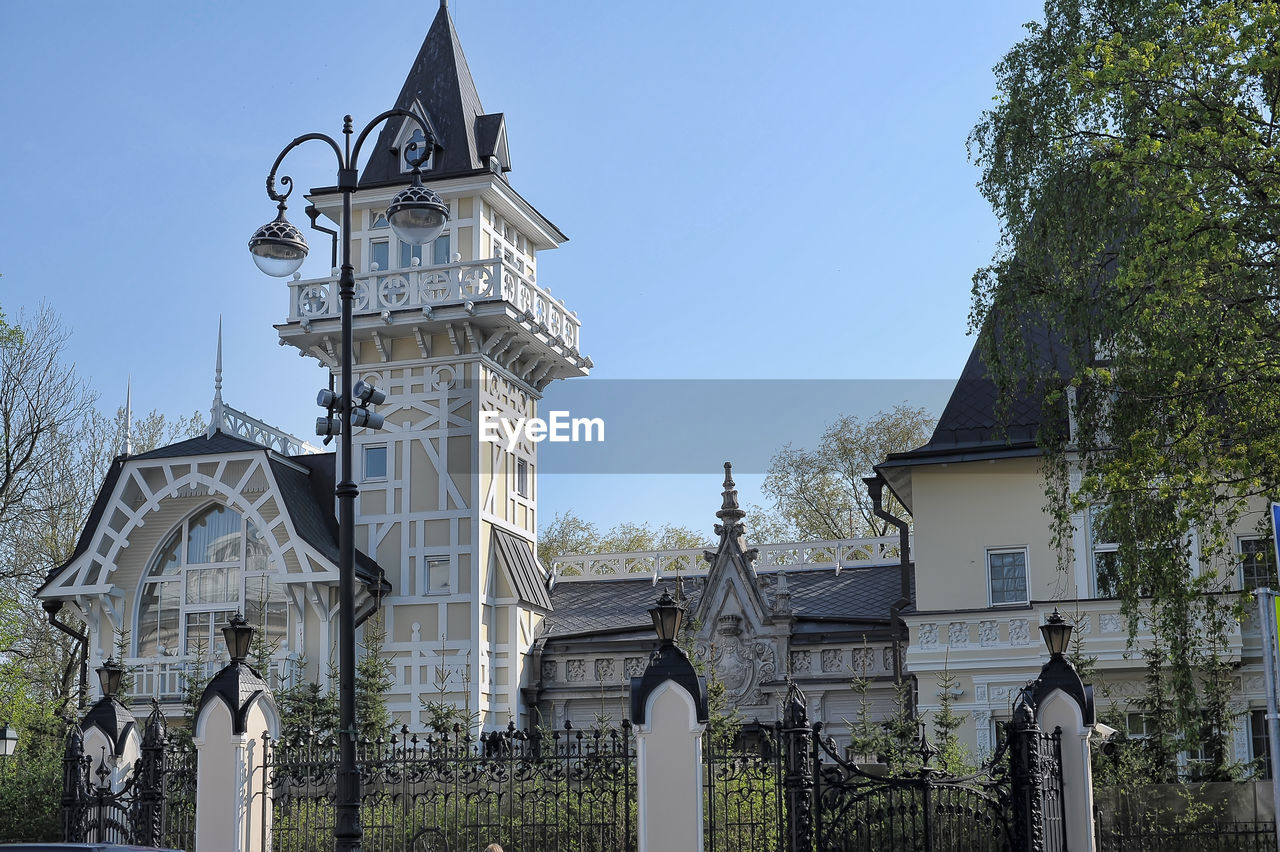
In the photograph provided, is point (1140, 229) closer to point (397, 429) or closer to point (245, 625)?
point (245, 625)

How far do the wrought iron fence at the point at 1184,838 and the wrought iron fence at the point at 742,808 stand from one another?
3.44m

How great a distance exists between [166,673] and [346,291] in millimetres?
18853

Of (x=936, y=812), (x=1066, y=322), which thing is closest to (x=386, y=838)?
(x=936, y=812)

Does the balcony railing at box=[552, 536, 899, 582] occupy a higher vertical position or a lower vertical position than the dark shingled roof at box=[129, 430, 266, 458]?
lower

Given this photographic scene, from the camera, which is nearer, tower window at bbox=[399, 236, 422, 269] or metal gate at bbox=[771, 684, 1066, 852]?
metal gate at bbox=[771, 684, 1066, 852]

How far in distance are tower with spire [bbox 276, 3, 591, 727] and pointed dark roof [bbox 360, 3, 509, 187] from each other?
6 centimetres

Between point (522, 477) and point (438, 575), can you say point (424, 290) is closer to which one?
point (522, 477)

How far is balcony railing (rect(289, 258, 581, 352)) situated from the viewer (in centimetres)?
3073

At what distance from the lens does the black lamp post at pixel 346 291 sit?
1251 cm

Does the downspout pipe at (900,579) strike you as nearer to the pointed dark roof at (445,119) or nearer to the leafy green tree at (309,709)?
the leafy green tree at (309,709)

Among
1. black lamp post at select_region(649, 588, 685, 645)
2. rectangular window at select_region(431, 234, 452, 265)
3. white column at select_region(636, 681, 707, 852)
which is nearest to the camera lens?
white column at select_region(636, 681, 707, 852)

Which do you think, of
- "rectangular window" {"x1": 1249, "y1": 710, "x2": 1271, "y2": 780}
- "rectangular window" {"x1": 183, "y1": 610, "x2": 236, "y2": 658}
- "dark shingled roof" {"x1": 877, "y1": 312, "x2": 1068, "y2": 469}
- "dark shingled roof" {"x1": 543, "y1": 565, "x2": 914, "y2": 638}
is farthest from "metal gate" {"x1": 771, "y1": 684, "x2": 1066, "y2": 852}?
"rectangular window" {"x1": 183, "y1": 610, "x2": 236, "y2": 658}

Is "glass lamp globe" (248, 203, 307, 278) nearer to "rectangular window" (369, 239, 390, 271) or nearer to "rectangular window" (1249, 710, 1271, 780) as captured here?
"rectangular window" (1249, 710, 1271, 780)

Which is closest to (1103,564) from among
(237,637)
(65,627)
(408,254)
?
(237,637)
